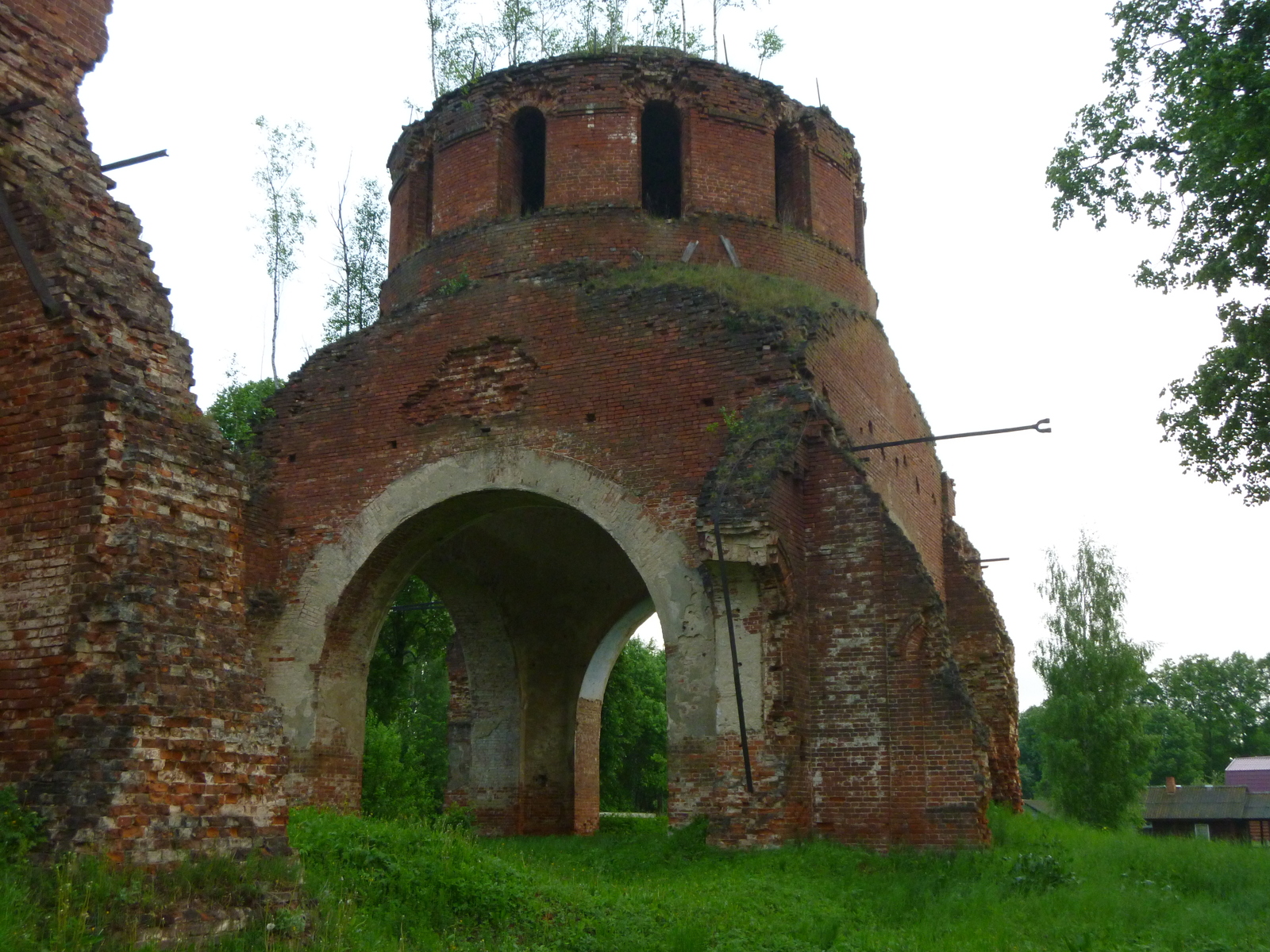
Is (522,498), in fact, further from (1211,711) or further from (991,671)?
(1211,711)

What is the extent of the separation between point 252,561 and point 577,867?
4.74 m

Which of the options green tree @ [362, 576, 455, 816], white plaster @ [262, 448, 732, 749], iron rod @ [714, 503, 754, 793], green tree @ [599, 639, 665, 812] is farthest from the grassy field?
green tree @ [599, 639, 665, 812]

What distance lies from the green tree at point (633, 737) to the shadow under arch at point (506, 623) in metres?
14.4

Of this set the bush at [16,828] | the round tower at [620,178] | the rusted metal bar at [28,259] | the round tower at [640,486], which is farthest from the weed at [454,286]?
the bush at [16,828]

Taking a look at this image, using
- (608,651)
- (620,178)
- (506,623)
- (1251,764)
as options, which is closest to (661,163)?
(620,178)

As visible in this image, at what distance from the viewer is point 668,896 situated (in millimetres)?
8008

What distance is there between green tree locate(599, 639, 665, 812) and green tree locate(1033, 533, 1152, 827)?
11325 millimetres

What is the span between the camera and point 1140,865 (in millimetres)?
10070

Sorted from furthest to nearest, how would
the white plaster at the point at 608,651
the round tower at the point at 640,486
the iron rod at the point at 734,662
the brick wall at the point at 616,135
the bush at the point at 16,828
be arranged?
1. the white plaster at the point at 608,651
2. the brick wall at the point at 616,135
3. the round tower at the point at 640,486
4. the iron rod at the point at 734,662
5. the bush at the point at 16,828

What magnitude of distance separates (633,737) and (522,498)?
23.2 meters

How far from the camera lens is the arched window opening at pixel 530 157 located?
48.5 feet

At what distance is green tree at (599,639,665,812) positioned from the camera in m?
32.1

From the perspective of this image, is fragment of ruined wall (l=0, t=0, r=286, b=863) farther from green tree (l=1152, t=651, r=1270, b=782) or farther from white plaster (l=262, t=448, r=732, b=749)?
green tree (l=1152, t=651, r=1270, b=782)

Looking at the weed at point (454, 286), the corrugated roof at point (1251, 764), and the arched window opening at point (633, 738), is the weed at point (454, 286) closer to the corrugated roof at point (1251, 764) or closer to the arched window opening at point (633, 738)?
the arched window opening at point (633, 738)
